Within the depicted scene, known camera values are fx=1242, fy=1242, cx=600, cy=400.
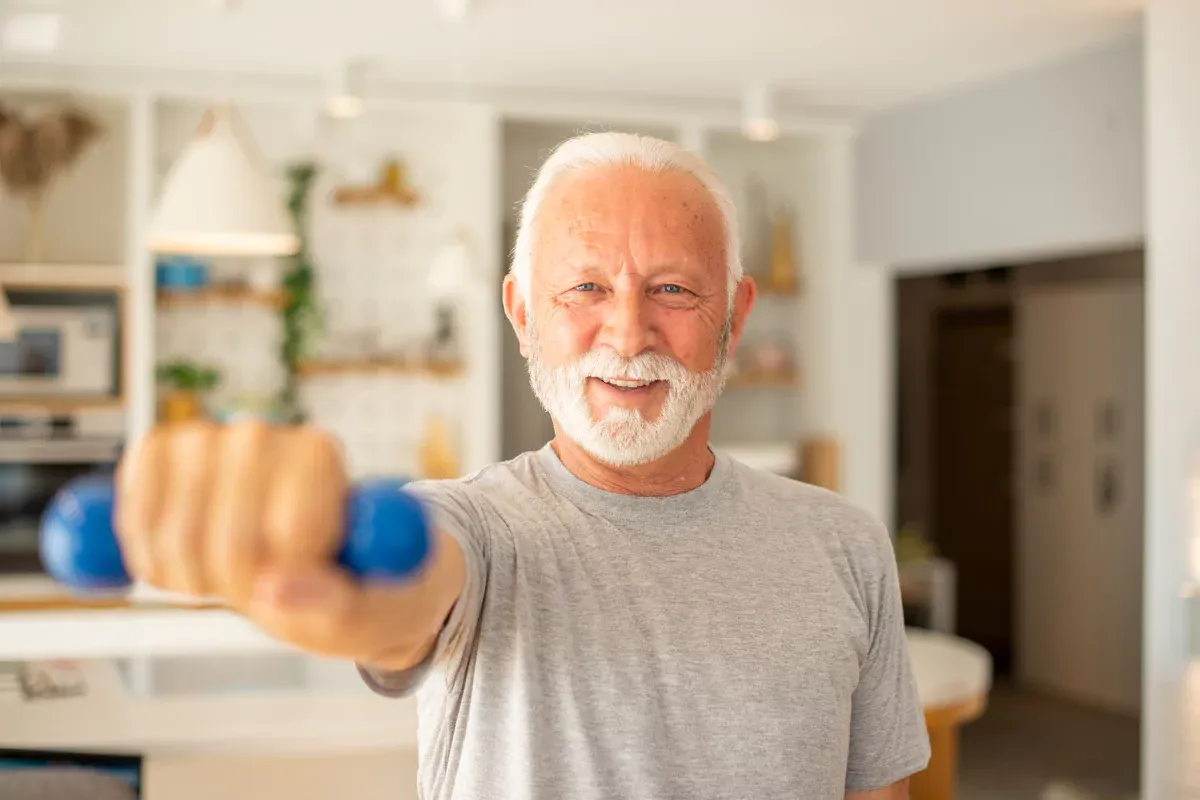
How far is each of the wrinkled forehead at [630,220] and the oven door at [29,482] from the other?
4.12m

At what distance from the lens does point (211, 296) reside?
5.08 m

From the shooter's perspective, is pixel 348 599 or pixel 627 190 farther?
pixel 627 190

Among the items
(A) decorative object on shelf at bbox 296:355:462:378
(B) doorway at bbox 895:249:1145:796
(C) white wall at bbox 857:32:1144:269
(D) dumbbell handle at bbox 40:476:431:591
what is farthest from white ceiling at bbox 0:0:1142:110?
(D) dumbbell handle at bbox 40:476:431:591

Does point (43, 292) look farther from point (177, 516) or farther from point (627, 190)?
point (177, 516)

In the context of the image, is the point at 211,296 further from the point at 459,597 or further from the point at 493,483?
the point at 459,597

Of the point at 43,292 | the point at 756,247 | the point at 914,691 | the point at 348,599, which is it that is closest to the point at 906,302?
the point at 756,247

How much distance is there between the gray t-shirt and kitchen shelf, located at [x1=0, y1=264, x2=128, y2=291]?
13.6 ft

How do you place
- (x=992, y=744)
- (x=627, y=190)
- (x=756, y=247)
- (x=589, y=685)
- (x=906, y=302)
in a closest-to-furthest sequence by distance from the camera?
(x=589, y=685)
(x=627, y=190)
(x=992, y=744)
(x=756, y=247)
(x=906, y=302)

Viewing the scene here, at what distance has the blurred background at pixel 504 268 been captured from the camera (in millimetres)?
3055

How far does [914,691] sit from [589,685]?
17.6 inches

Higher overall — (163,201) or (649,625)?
(163,201)

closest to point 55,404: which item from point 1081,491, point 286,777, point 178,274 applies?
point 178,274

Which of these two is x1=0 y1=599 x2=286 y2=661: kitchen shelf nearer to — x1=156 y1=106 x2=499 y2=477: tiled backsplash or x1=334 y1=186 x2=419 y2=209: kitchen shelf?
x1=156 y1=106 x2=499 y2=477: tiled backsplash

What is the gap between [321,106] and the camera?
5.11 m
